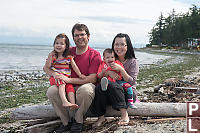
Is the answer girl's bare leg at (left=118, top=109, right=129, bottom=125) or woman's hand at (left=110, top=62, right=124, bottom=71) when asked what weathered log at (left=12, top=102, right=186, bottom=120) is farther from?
woman's hand at (left=110, top=62, right=124, bottom=71)

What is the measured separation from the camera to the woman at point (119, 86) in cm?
469

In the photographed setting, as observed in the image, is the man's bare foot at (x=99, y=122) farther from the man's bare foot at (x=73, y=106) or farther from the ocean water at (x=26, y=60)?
the ocean water at (x=26, y=60)

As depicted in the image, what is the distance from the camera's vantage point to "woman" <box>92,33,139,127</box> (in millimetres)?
4688

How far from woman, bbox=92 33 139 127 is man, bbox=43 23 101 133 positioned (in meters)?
0.23

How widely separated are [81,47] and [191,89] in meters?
4.28

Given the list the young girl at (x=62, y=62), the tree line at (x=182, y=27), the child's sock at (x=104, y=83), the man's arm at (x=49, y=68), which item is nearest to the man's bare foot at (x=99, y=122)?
the young girl at (x=62, y=62)

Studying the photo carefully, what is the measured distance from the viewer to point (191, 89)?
7.60 metres

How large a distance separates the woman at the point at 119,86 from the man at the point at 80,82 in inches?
9.0

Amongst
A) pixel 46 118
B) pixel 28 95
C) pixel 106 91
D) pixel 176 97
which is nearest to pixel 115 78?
Result: pixel 106 91

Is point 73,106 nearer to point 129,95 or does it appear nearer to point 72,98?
point 72,98

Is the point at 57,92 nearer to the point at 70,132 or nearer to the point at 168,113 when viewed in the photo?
the point at 70,132

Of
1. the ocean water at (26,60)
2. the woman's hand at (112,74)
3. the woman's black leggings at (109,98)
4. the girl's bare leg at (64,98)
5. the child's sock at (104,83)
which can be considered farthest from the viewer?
the ocean water at (26,60)

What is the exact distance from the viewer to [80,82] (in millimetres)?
4855

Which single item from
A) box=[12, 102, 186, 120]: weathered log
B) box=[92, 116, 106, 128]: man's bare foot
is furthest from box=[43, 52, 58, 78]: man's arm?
box=[92, 116, 106, 128]: man's bare foot
